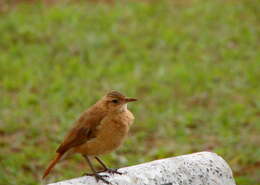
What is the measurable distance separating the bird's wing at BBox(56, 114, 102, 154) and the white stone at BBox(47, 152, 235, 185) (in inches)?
16.5

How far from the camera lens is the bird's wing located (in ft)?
15.6

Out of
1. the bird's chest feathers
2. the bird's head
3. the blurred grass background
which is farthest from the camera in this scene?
the blurred grass background

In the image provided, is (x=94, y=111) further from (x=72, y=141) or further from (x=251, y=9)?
(x=251, y=9)

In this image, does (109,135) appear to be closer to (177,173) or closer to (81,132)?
(81,132)

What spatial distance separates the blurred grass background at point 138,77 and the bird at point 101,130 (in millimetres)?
2510

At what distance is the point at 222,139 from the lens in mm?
8430

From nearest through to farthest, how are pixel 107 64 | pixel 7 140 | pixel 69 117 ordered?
1. pixel 7 140
2. pixel 69 117
3. pixel 107 64

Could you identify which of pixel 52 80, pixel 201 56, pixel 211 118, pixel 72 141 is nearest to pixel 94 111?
pixel 72 141

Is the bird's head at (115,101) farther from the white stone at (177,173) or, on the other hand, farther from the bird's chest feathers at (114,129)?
the white stone at (177,173)

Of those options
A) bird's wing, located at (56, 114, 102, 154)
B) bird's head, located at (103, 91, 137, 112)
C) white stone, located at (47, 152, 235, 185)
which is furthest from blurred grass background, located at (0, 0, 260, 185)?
white stone, located at (47, 152, 235, 185)

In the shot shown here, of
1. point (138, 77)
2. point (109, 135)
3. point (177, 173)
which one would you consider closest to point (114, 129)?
point (109, 135)

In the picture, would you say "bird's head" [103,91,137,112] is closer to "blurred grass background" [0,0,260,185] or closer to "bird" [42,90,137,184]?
"bird" [42,90,137,184]

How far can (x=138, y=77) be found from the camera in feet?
32.7

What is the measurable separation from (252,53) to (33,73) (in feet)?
12.4
